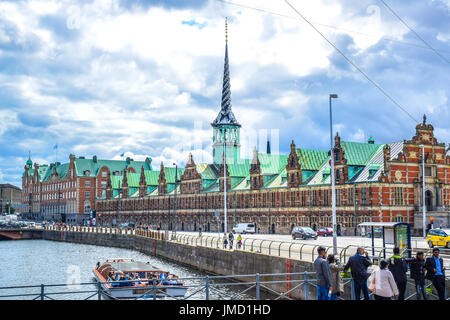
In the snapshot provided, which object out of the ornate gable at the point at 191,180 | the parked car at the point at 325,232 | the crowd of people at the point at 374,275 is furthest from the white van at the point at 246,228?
the crowd of people at the point at 374,275

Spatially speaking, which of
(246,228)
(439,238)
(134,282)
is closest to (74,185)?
(246,228)

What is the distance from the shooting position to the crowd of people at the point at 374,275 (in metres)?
17.5

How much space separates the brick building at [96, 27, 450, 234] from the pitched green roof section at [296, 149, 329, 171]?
0.16 meters

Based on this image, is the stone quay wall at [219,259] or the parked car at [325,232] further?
the parked car at [325,232]

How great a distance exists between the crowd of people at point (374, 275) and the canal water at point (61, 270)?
19092 mm

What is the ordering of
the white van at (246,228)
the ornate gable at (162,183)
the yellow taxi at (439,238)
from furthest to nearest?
the ornate gable at (162,183) < the white van at (246,228) < the yellow taxi at (439,238)

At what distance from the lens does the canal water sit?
140ft

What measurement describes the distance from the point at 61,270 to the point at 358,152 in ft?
142

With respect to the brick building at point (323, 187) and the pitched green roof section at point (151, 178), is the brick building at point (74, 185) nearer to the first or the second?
the pitched green roof section at point (151, 178)

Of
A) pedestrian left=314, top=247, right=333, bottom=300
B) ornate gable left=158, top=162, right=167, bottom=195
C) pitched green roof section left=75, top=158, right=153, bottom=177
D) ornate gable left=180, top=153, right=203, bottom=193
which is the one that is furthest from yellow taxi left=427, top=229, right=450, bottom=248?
pitched green roof section left=75, top=158, right=153, bottom=177

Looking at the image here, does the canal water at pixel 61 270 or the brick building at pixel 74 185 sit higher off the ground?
the brick building at pixel 74 185
